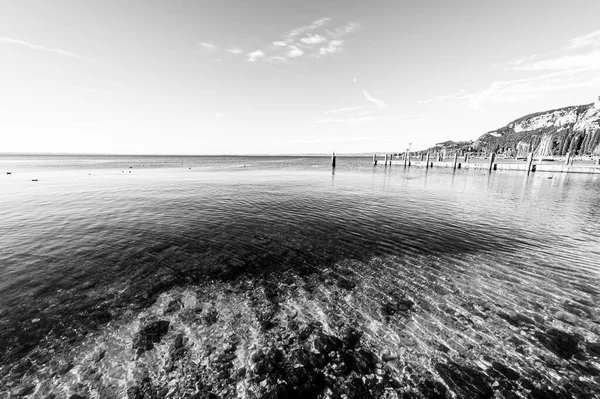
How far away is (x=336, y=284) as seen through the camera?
33.2 ft

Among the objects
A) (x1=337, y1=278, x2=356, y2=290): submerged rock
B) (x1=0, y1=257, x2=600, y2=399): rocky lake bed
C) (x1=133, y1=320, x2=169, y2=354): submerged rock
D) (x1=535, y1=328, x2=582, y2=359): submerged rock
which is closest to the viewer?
(x1=0, y1=257, x2=600, y2=399): rocky lake bed

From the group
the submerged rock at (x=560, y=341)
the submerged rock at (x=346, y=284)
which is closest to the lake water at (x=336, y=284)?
the submerged rock at (x=560, y=341)

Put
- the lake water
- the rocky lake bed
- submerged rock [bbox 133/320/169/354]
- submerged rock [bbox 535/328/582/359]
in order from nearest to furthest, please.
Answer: the rocky lake bed, the lake water, submerged rock [bbox 535/328/582/359], submerged rock [bbox 133/320/169/354]

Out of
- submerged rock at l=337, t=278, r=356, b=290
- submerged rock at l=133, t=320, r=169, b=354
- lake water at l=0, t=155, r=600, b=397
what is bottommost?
submerged rock at l=337, t=278, r=356, b=290

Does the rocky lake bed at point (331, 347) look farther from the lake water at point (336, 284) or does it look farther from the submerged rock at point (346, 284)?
the submerged rock at point (346, 284)

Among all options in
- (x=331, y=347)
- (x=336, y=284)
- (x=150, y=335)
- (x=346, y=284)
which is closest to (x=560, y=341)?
(x=346, y=284)

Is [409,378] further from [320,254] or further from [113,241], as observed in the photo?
[113,241]

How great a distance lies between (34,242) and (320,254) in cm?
1774

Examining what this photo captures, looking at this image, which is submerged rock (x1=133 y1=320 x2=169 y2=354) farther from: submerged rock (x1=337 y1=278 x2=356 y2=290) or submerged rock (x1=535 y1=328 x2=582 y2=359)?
submerged rock (x1=535 y1=328 x2=582 y2=359)

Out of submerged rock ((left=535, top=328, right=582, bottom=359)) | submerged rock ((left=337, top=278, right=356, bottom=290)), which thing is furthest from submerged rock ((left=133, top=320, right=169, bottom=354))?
submerged rock ((left=535, top=328, right=582, bottom=359))

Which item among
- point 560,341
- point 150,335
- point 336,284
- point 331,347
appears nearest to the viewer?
point 331,347

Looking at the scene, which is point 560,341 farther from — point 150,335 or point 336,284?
point 150,335

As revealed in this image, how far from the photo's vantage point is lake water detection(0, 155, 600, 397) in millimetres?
6156

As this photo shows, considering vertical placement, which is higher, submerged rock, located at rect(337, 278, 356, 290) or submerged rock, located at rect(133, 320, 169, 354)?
submerged rock, located at rect(133, 320, 169, 354)
